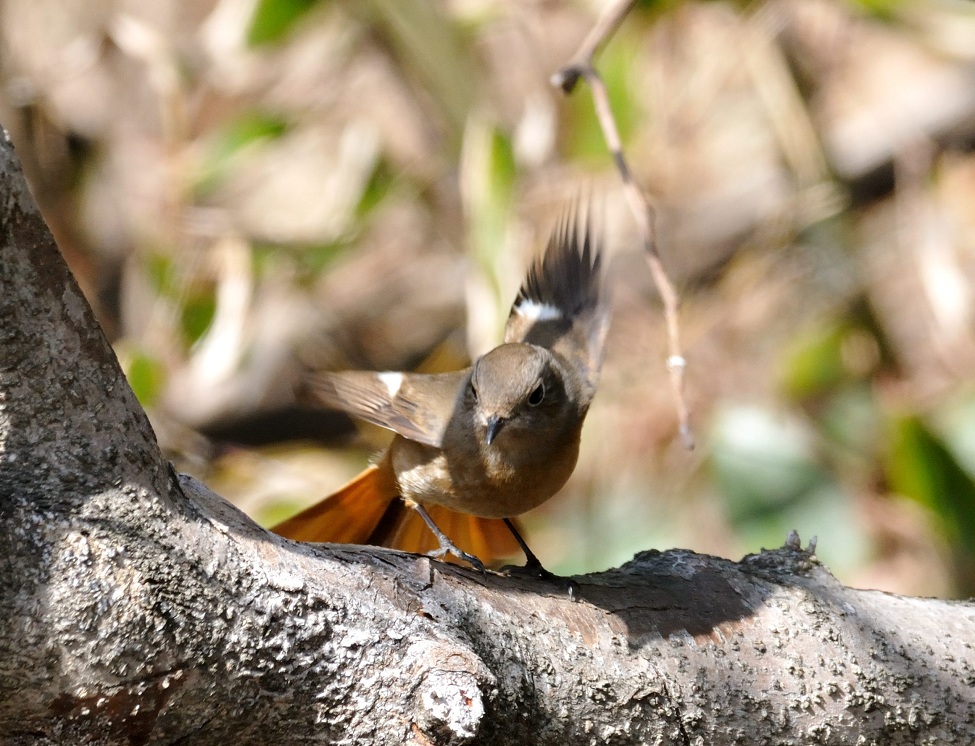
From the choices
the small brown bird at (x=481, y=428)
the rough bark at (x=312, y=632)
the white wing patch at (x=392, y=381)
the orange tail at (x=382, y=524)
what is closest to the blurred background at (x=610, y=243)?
the small brown bird at (x=481, y=428)

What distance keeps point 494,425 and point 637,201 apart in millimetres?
735

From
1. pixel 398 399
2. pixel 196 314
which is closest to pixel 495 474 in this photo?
pixel 398 399

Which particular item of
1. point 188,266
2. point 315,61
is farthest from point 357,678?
point 315,61

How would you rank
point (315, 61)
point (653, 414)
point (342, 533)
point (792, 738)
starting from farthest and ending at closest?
point (315, 61) → point (653, 414) → point (342, 533) → point (792, 738)

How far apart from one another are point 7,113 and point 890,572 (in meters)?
4.60

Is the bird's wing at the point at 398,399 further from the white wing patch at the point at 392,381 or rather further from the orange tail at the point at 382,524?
the orange tail at the point at 382,524

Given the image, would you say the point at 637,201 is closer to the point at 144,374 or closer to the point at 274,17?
the point at 144,374

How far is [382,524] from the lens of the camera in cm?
307

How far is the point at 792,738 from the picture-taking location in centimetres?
194

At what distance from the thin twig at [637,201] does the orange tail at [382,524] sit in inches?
40.2

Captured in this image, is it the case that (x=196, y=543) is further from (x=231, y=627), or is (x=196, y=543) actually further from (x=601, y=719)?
(x=601, y=719)

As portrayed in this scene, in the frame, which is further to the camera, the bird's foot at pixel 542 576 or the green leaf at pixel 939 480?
the green leaf at pixel 939 480

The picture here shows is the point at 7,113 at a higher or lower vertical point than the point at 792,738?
higher

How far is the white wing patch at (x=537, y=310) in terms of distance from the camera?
11.1 ft
